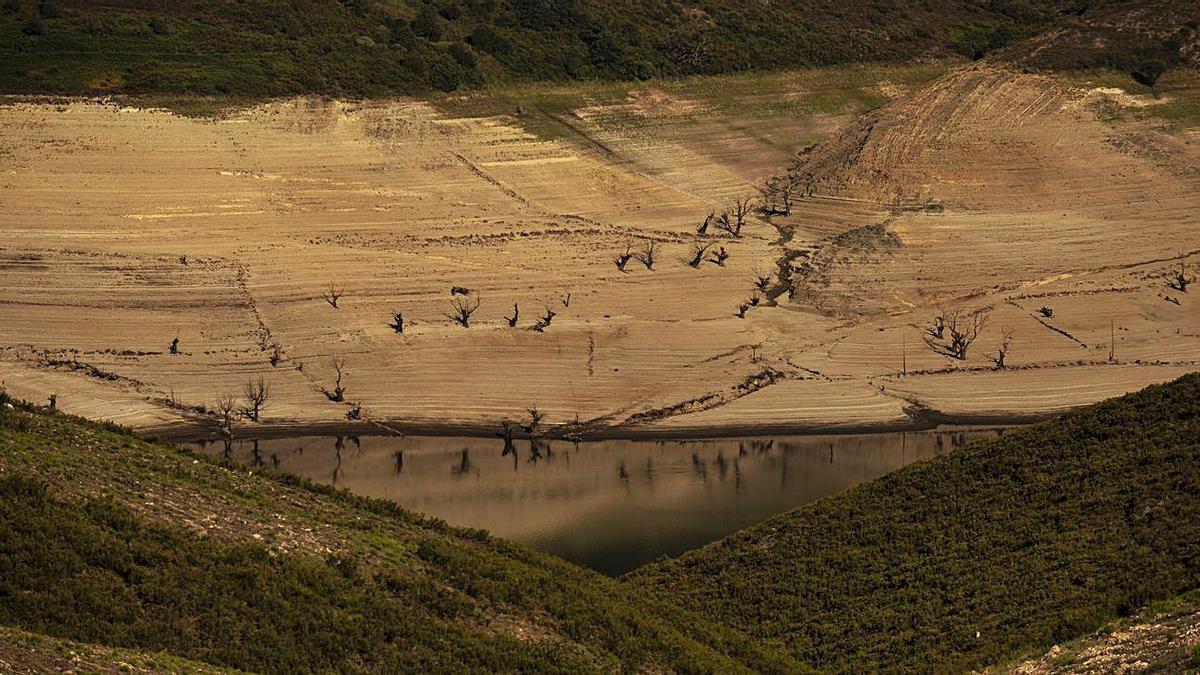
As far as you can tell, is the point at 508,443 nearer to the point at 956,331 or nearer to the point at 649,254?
the point at 649,254

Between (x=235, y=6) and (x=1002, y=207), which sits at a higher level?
(x=235, y=6)

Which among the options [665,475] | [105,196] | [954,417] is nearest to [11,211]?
[105,196]

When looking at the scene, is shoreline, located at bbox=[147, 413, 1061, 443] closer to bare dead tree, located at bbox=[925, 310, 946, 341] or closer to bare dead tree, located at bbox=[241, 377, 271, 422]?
bare dead tree, located at bbox=[241, 377, 271, 422]

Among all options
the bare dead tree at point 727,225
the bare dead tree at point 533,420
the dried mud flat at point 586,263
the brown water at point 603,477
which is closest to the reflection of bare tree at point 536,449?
the brown water at point 603,477

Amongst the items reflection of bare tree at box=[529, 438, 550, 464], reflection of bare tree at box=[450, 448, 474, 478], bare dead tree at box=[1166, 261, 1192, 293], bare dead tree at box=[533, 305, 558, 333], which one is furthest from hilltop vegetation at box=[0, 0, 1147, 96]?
reflection of bare tree at box=[450, 448, 474, 478]

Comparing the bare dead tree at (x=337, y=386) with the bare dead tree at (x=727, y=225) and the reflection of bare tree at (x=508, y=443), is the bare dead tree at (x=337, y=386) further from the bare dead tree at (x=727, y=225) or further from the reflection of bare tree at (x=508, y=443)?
the bare dead tree at (x=727, y=225)

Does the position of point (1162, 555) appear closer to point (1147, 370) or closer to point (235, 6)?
point (1147, 370)
